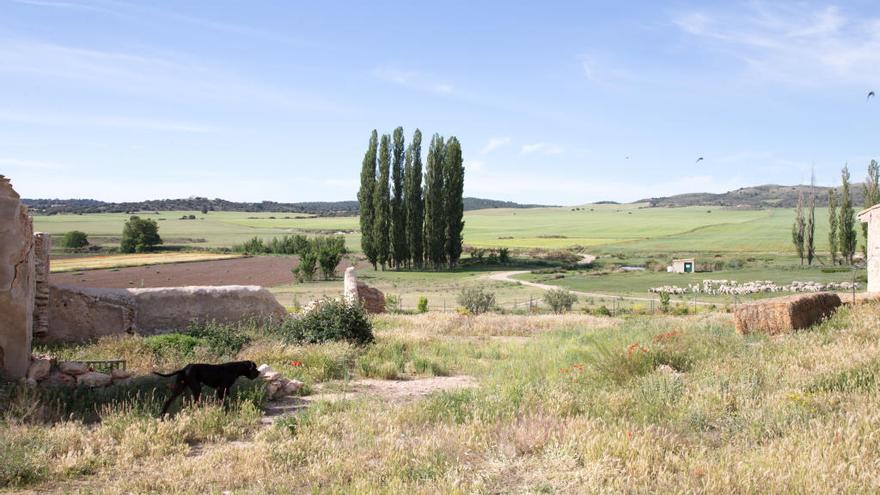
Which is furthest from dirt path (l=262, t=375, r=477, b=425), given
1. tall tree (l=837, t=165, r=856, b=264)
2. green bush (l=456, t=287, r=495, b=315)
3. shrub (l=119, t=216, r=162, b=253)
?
shrub (l=119, t=216, r=162, b=253)

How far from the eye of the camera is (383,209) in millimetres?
69625

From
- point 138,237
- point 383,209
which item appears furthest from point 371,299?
point 138,237

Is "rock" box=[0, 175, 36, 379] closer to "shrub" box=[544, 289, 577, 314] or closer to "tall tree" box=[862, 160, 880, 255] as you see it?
"shrub" box=[544, 289, 577, 314]

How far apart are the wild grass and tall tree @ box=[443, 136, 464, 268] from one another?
197 ft

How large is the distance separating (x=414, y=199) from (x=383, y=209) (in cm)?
337

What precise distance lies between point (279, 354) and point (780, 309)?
958cm

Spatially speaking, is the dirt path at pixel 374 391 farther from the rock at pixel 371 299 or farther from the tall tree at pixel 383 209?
the tall tree at pixel 383 209

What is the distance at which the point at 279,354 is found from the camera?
13.0 meters

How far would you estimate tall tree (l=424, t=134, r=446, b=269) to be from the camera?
6981 cm

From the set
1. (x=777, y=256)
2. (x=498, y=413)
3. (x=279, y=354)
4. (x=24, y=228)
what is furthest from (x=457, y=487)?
(x=777, y=256)

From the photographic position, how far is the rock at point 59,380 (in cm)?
1002

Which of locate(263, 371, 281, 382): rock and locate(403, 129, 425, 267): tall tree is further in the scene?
locate(403, 129, 425, 267): tall tree

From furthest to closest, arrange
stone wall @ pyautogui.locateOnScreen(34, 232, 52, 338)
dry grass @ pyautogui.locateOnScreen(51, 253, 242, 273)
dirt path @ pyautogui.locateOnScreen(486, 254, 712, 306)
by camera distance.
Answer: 1. dry grass @ pyautogui.locateOnScreen(51, 253, 242, 273)
2. dirt path @ pyautogui.locateOnScreen(486, 254, 712, 306)
3. stone wall @ pyautogui.locateOnScreen(34, 232, 52, 338)

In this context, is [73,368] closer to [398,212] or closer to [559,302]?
[559,302]
